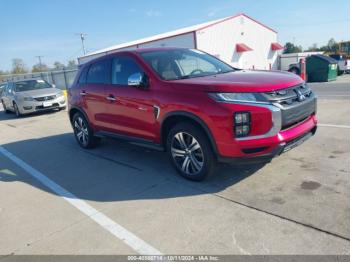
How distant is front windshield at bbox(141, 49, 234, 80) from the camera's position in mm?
4723

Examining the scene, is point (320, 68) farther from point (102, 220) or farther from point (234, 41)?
point (102, 220)

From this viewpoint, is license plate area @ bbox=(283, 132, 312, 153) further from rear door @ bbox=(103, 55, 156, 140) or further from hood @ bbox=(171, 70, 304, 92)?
rear door @ bbox=(103, 55, 156, 140)

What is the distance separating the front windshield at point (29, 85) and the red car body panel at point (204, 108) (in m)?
9.79

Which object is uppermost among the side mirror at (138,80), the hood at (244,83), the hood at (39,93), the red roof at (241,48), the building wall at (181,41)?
the building wall at (181,41)

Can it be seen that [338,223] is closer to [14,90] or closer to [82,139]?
[82,139]

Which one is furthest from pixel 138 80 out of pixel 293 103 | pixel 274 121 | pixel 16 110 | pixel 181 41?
pixel 181 41

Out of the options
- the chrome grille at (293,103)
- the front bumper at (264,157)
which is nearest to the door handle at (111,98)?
the front bumper at (264,157)

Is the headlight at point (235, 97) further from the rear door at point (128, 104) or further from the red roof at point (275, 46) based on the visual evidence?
the red roof at point (275, 46)

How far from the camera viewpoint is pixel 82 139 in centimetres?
690

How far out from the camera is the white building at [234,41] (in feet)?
90.1

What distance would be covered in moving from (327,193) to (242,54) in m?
29.9

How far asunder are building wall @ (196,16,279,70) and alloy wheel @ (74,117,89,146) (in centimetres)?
2117

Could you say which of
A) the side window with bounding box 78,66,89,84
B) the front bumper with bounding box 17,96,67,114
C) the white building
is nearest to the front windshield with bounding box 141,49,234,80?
the side window with bounding box 78,66,89,84

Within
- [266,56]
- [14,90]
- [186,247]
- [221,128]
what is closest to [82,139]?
[221,128]
